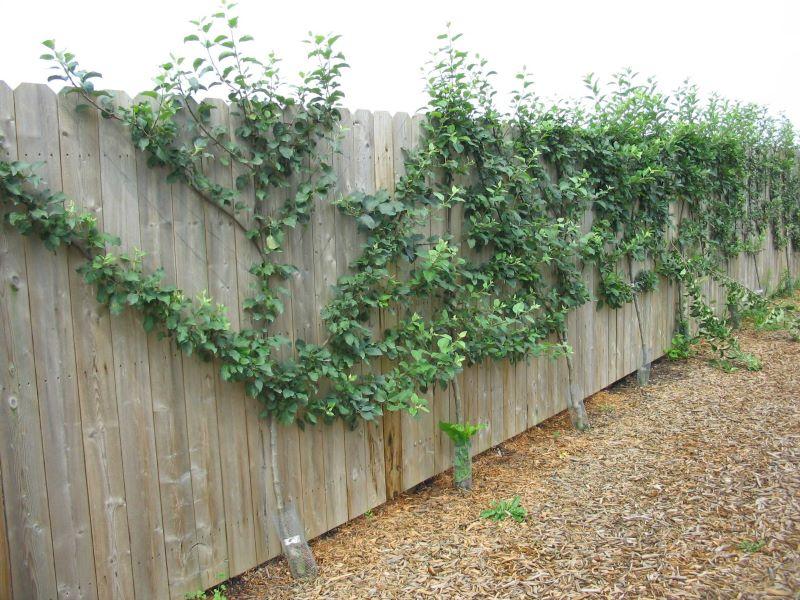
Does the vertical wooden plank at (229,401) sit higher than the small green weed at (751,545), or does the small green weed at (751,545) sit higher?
the vertical wooden plank at (229,401)

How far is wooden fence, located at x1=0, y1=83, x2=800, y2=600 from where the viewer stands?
2277mm

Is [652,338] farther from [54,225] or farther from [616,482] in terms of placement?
[54,225]

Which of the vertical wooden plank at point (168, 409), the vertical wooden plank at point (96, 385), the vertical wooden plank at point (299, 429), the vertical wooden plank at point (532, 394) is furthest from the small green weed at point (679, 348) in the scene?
the vertical wooden plank at point (96, 385)

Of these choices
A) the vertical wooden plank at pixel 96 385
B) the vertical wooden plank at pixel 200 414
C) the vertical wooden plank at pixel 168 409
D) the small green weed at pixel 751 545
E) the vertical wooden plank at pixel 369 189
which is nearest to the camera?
the vertical wooden plank at pixel 96 385

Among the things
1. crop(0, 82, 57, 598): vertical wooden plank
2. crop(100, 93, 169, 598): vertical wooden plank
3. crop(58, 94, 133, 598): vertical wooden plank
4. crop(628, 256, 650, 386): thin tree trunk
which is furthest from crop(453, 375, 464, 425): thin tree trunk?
crop(628, 256, 650, 386): thin tree trunk

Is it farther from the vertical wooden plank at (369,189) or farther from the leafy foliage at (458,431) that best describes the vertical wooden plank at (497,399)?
the vertical wooden plank at (369,189)

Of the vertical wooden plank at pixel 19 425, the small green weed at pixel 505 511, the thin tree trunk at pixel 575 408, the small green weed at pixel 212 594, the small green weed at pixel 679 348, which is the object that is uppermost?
the vertical wooden plank at pixel 19 425

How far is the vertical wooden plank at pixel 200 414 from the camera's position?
269cm

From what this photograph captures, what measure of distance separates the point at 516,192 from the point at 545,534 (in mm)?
2180

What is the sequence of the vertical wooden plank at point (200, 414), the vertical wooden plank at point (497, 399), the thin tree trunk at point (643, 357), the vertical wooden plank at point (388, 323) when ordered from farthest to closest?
the thin tree trunk at point (643, 357) → the vertical wooden plank at point (497, 399) → the vertical wooden plank at point (388, 323) → the vertical wooden plank at point (200, 414)

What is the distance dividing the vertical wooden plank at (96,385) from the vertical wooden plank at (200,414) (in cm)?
31

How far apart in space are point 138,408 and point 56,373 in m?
0.34

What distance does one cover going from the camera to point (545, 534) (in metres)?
3.19

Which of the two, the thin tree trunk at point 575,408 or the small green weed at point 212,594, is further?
the thin tree trunk at point 575,408
